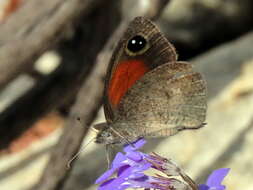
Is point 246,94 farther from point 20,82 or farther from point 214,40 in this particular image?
point 20,82

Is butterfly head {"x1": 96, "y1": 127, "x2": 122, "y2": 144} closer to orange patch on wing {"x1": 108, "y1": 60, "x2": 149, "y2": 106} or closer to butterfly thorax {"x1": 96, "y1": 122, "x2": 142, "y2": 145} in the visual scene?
butterfly thorax {"x1": 96, "y1": 122, "x2": 142, "y2": 145}

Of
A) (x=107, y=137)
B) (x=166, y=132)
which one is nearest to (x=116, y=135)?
(x=107, y=137)

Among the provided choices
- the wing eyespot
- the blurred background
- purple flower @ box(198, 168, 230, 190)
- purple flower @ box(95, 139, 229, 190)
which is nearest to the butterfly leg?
the wing eyespot

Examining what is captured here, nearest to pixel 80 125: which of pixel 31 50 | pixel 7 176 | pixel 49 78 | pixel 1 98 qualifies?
pixel 31 50

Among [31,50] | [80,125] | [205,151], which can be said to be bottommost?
[205,151]

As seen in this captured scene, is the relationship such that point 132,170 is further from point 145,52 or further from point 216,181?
point 145,52

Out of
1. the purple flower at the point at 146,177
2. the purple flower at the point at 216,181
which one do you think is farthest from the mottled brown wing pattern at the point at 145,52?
the purple flower at the point at 216,181
